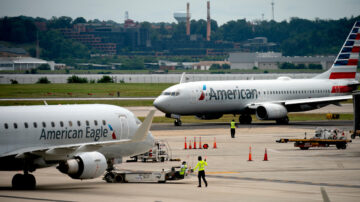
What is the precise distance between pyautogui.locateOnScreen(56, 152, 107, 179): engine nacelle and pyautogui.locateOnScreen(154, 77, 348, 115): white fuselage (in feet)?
119

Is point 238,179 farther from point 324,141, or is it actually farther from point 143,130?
point 324,141

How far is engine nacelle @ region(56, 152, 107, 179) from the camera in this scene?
91.7ft

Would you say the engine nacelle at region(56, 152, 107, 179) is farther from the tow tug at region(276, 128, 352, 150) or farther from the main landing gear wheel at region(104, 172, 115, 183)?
the tow tug at region(276, 128, 352, 150)

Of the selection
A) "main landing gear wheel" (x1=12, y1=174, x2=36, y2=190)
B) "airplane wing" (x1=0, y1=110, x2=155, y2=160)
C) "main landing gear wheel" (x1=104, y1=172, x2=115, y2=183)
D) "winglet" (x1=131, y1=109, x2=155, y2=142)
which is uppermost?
"winglet" (x1=131, y1=109, x2=155, y2=142)

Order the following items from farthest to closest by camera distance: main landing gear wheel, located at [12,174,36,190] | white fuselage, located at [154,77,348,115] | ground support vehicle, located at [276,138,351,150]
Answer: white fuselage, located at [154,77,348,115], ground support vehicle, located at [276,138,351,150], main landing gear wheel, located at [12,174,36,190]

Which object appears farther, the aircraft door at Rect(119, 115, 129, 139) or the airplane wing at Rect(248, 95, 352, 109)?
the airplane wing at Rect(248, 95, 352, 109)

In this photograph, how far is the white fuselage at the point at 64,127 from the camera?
28875mm

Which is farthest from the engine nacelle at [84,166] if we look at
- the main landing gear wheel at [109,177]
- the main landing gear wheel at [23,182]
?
the main landing gear wheel at [109,177]

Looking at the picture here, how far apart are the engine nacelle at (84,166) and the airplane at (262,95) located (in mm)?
36209

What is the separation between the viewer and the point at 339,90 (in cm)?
7412

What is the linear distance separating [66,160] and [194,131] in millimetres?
32181

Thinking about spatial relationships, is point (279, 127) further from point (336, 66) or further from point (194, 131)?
point (336, 66)

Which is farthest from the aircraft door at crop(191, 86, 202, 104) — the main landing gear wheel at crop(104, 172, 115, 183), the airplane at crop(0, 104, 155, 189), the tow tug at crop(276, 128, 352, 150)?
the main landing gear wheel at crop(104, 172, 115, 183)

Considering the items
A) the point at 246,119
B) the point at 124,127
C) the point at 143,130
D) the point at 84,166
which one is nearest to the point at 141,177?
the point at 124,127
